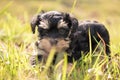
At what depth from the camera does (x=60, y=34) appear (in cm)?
533

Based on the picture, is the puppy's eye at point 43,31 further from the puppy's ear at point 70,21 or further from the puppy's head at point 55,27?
the puppy's ear at point 70,21

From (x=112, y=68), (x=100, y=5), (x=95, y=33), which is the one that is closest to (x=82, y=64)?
(x=112, y=68)

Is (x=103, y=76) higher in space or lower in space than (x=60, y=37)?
lower

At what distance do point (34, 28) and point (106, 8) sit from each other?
47709 mm

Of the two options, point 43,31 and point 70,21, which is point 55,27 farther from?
point 70,21

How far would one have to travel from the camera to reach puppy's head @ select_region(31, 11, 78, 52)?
5.17m

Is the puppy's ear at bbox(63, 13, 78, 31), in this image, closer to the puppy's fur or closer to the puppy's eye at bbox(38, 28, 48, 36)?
the puppy's fur

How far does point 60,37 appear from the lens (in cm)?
529

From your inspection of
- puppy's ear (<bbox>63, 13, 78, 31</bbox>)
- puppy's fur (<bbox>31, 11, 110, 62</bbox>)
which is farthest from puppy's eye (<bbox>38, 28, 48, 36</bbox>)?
puppy's ear (<bbox>63, 13, 78, 31</bbox>)

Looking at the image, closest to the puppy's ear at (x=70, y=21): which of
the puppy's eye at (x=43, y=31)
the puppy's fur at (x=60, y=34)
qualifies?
the puppy's fur at (x=60, y=34)

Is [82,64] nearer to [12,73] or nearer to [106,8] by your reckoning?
[12,73]

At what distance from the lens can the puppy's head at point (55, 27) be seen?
5.17 meters

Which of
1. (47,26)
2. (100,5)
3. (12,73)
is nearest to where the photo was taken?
(12,73)

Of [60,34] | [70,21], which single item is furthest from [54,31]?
[70,21]
